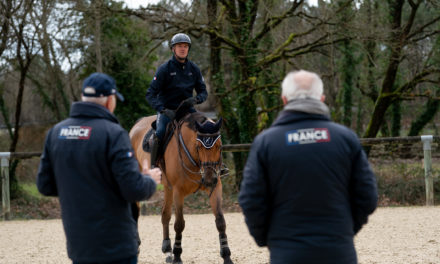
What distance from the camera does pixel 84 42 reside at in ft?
→ 73.3

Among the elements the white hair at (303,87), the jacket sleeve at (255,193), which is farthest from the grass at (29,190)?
the white hair at (303,87)

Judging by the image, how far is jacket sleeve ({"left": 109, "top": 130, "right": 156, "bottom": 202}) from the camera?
3223 millimetres

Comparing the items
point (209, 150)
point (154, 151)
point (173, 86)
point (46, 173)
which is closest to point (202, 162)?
point (209, 150)

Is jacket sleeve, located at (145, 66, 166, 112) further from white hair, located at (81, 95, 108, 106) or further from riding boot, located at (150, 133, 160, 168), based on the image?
white hair, located at (81, 95, 108, 106)

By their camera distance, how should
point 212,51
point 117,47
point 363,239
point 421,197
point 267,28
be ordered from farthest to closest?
point 117,47 → point 212,51 → point 267,28 → point 421,197 → point 363,239

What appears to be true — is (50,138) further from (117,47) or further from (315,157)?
(117,47)

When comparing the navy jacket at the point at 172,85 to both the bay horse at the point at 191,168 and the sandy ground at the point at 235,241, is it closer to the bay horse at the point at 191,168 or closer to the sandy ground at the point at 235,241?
the bay horse at the point at 191,168

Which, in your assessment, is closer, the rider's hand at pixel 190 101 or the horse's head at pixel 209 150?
the horse's head at pixel 209 150

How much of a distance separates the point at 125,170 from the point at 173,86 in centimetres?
434

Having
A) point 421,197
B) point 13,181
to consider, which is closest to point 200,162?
point 421,197

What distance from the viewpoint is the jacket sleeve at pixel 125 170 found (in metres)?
3.22

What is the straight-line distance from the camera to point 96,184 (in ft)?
10.8

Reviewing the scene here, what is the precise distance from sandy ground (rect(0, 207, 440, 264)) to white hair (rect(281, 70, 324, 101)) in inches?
164

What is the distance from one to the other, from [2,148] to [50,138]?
20219mm
